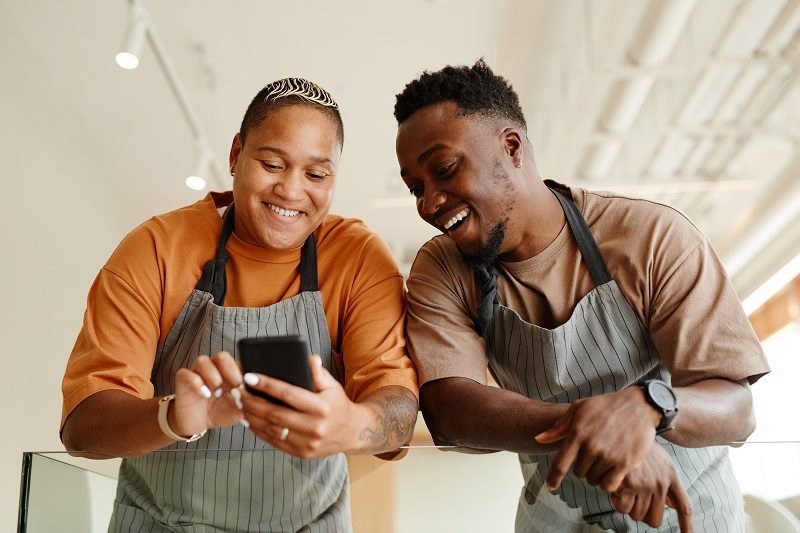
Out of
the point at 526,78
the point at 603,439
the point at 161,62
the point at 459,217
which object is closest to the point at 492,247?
the point at 459,217

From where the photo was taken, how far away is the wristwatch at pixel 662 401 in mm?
1118

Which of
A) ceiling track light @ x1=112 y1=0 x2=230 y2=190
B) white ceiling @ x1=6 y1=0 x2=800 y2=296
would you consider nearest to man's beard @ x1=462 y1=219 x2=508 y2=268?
ceiling track light @ x1=112 y1=0 x2=230 y2=190

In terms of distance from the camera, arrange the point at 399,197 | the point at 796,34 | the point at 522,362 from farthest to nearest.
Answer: the point at 399,197 < the point at 796,34 < the point at 522,362

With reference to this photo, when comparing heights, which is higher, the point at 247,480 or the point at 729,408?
the point at 729,408

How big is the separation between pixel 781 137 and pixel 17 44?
3.53 meters

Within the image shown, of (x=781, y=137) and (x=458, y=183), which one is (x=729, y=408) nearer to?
(x=458, y=183)

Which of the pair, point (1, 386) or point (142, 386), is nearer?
point (142, 386)

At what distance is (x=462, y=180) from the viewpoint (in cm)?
153

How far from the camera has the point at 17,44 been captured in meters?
3.51

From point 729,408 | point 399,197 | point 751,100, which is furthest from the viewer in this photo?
point 399,197

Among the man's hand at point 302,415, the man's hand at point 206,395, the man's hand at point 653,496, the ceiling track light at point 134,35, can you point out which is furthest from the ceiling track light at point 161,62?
the man's hand at point 653,496

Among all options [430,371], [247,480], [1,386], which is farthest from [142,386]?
[1,386]

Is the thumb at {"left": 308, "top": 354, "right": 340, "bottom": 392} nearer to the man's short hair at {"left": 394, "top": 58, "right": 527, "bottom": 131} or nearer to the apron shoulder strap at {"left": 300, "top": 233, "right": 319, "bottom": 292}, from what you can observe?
the apron shoulder strap at {"left": 300, "top": 233, "right": 319, "bottom": 292}

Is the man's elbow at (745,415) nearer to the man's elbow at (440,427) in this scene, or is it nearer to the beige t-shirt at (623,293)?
the beige t-shirt at (623,293)
